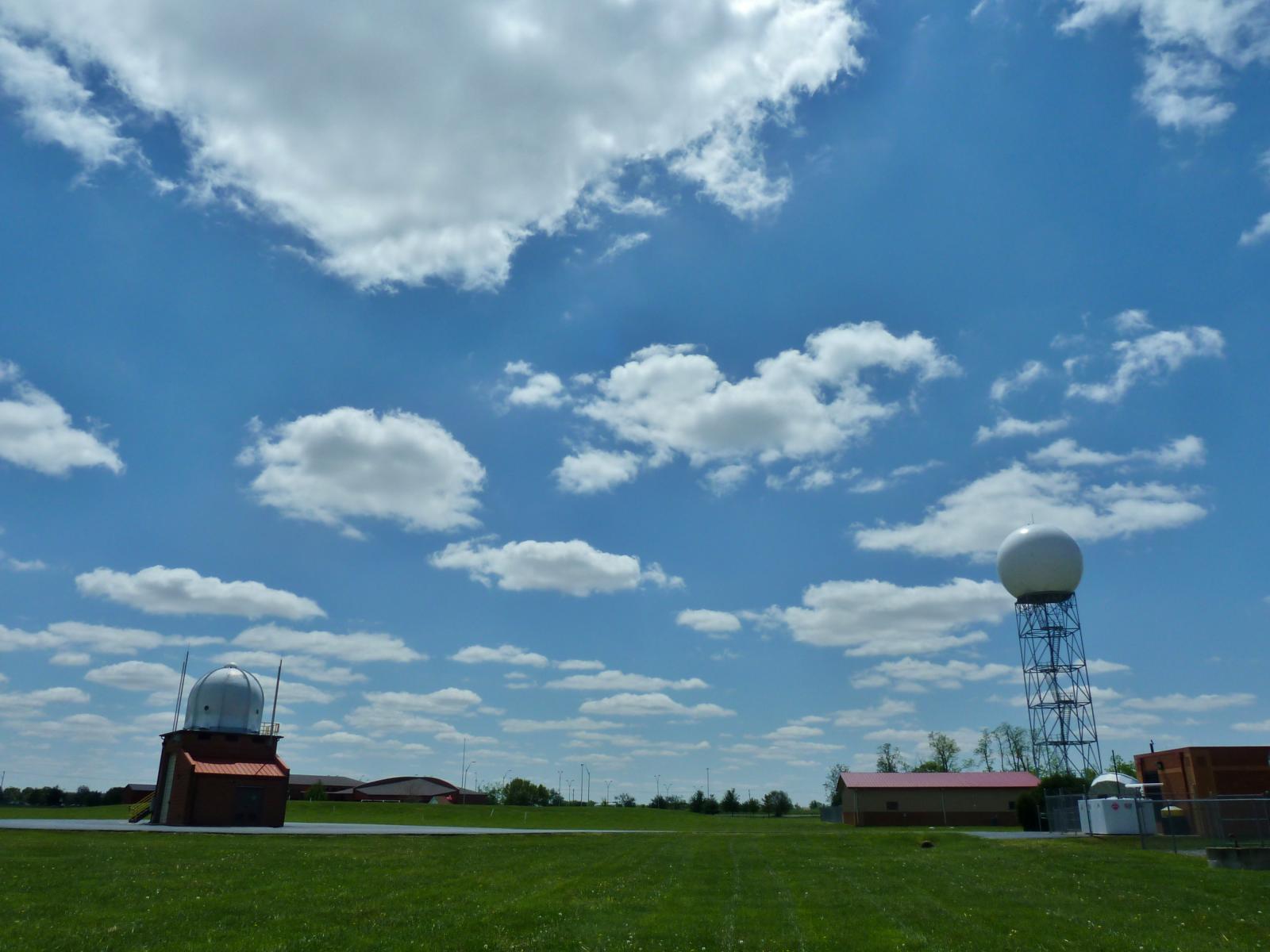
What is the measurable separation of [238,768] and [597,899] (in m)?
42.9

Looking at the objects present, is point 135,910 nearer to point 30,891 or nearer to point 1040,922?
point 30,891

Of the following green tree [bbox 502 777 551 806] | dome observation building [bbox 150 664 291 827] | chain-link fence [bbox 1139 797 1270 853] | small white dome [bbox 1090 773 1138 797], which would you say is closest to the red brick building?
chain-link fence [bbox 1139 797 1270 853]

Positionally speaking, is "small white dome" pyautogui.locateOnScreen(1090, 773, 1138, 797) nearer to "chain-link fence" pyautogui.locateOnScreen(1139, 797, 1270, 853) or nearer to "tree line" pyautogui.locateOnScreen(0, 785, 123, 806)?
"chain-link fence" pyautogui.locateOnScreen(1139, 797, 1270, 853)

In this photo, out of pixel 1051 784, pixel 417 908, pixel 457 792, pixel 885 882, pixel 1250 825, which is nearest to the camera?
pixel 417 908

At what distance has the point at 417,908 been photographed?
18016mm

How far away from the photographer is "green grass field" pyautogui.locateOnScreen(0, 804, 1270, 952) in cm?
1519

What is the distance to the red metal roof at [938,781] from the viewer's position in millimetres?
78500

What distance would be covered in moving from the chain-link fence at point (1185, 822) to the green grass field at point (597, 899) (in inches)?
218

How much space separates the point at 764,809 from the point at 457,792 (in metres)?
48.7

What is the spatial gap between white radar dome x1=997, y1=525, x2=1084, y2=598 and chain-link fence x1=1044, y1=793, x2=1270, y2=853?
18.5 metres

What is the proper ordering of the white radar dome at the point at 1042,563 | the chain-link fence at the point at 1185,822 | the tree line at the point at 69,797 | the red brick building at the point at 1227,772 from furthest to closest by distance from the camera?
the tree line at the point at 69,797 < the white radar dome at the point at 1042,563 < the red brick building at the point at 1227,772 < the chain-link fence at the point at 1185,822

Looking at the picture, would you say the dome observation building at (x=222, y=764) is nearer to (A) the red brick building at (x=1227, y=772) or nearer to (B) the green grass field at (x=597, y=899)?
(B) the green grass field at (x=597, y=899)

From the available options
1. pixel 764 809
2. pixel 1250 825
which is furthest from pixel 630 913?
pixel 764 809

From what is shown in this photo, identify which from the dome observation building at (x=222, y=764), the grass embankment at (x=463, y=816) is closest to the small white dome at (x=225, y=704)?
the dome observation building at (x=222, y=764)
